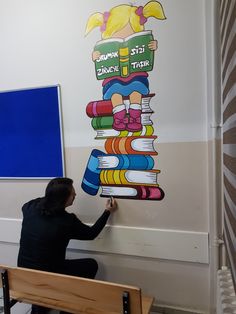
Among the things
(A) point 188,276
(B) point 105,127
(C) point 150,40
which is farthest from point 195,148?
(A) point 188,276

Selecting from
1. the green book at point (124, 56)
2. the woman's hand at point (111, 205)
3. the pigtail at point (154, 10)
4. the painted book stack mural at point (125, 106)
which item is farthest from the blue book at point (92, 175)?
the pigtail at point (154, 10)

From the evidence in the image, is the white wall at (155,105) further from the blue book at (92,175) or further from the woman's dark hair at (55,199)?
the woman's dark hair at (55,199)

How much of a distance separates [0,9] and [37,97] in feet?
2.49

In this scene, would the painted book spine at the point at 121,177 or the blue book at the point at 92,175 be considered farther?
the blue book at the point at 92,175

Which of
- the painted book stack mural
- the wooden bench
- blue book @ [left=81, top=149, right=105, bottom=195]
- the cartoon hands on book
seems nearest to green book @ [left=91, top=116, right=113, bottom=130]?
the painted book stack mural

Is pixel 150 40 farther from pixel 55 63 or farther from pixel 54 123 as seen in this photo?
pixel 54 123

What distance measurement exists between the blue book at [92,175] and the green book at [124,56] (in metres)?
0.54

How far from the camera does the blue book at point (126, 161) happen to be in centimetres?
191

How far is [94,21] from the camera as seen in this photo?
76.1 inches

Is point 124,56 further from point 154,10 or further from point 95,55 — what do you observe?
point 154,10

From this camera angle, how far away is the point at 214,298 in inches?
71.8

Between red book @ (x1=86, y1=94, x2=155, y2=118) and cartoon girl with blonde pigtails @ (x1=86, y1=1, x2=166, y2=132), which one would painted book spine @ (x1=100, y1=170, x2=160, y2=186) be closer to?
cartoon girl with blonde pigtails @ (x1=86, y1=1, x2=166, y2=132)

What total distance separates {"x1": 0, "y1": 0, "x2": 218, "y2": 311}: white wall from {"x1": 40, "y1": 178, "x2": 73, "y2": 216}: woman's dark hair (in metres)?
0.33

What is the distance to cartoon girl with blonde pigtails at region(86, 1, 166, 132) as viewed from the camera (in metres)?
1.82
